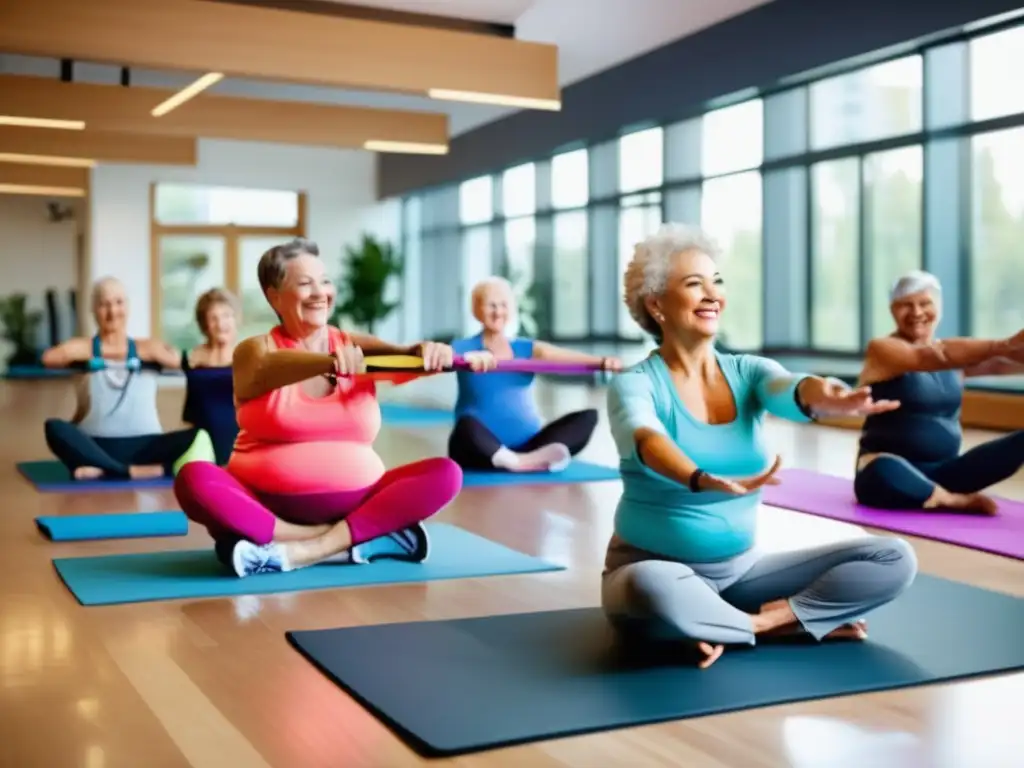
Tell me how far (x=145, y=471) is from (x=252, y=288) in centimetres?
1297

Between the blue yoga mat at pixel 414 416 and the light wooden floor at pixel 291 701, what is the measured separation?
5.15 m

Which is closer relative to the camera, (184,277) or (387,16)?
(387,16)

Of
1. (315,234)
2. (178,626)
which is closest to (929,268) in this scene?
(178,626)

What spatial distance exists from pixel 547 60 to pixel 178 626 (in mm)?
6878

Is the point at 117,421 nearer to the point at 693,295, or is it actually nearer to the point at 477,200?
the point at 693,295

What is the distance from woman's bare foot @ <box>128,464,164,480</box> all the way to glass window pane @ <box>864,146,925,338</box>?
5551 mm

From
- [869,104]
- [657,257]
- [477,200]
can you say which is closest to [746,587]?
[657,257]

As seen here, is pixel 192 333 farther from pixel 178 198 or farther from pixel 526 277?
pixel 526 277

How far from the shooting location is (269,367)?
3713 millimetres

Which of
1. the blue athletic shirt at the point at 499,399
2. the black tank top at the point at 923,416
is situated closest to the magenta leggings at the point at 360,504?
the black tank top at the point at 923,416

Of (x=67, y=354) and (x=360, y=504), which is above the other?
(x=67, y=354)

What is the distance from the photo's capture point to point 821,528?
488 centimetres

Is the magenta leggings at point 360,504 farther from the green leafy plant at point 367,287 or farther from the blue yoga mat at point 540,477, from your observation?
the green leafy plant at point 367,287

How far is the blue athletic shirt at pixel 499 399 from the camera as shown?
21.4ft
